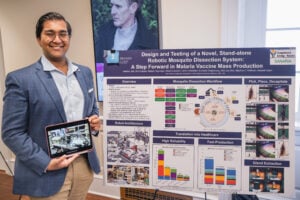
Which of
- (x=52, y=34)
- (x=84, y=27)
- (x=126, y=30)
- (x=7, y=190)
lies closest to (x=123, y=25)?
(x=126, y=30)

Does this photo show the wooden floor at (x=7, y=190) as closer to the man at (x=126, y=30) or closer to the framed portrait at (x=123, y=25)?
the framed portrait at (x=123, y=25)

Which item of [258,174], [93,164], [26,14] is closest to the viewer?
[258,174]

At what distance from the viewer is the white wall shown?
2.11 metres

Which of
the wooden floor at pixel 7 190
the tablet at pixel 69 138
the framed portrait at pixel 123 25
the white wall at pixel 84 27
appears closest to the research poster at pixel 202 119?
the tablet at pixel 69 138

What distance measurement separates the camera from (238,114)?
→ 137 centimetres

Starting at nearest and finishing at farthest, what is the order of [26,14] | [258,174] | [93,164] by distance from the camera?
[258,174] → [93,164] → [26,14]

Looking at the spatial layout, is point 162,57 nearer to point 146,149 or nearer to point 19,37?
point 146,149

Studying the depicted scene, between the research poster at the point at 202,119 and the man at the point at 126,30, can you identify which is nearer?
the research poster at the point at 202,119

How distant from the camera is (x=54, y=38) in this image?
143 cm

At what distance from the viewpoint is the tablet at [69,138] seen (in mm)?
1379

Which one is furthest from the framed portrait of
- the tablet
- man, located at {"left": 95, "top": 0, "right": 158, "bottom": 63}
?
the tablet

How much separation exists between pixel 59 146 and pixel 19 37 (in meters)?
2.07

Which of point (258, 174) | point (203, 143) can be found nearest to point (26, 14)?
point (203, 143)

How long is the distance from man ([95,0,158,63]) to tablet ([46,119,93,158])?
109 centimetres
